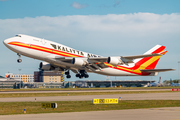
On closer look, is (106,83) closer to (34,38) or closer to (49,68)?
(49,68)

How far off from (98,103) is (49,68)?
37.6m

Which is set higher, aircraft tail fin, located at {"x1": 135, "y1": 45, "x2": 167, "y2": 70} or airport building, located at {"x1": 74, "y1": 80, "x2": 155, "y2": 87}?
aircraft tail fin, located at {"x1": 135, "y1": 45, "x2": 167, "y2": 70}

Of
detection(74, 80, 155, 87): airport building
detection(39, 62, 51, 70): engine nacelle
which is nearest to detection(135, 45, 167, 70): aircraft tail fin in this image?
detection(39, 62, 51, 70): engine nacelle

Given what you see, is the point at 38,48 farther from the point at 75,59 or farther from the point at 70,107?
the point at 70,107

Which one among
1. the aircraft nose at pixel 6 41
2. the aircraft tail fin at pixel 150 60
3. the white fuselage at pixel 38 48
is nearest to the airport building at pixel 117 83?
the aircraft tail fin at pixel 150 60

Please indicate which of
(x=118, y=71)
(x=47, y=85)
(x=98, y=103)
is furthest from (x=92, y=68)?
(x=47, y=85)

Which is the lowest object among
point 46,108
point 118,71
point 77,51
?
point 46,108

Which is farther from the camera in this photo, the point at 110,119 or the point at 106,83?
the point at 106,83

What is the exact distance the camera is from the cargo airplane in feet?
166

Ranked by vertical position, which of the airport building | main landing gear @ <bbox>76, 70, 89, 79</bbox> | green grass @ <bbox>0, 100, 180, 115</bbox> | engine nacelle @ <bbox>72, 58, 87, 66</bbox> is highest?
engine nacelle @ <bbox>72, 58, 87, 66</bbox>

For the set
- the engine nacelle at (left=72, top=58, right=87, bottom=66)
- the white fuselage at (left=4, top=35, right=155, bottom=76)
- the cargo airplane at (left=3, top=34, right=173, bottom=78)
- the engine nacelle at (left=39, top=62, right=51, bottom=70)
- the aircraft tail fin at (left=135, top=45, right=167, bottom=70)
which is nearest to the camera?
the white fuselage at (left=4, top=35, right=155, bottom=76)

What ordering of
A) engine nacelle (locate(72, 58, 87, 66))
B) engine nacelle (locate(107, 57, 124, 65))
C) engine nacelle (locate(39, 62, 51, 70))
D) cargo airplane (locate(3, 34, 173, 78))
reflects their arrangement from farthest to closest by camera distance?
engine nacelle (locate(39, 62, 51, 70)) → engine nacelle (locate(107, 57, 124, 65)) → engine nacelle (locate(72, 58, 87, 66)) → cargo airplane (locate(3, 34, 173, 78))

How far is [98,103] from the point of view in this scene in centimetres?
2989

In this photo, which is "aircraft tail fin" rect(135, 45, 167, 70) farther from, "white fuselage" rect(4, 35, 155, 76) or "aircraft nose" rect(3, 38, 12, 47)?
"aircraft nose" rect(3, 38, 12, 47)
